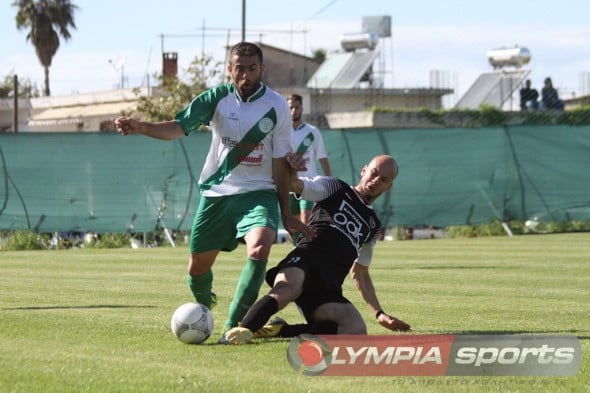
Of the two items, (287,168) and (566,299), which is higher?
(287,168)

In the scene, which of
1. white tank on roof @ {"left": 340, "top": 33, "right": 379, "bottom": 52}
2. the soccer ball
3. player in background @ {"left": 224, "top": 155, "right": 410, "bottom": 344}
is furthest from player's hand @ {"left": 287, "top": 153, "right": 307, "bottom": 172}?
white tank on roof @ {"left": 340, "top": 33, "right": 379, "bottom": 52}

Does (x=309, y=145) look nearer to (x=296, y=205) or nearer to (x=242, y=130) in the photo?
(x=296, y=205)

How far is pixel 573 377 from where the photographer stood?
7.14 m

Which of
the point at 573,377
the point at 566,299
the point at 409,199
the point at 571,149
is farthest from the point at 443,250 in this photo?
the point at 573,377

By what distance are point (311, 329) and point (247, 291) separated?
52cm

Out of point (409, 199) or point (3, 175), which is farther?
point (409, 199)

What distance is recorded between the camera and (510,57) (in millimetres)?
60625

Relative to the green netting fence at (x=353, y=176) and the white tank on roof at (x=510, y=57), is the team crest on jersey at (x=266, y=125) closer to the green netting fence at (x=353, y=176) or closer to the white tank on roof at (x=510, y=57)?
the green netting fence at (x=353, y=176)

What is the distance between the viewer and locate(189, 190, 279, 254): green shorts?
372 inches

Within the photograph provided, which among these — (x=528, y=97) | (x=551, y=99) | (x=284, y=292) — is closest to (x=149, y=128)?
(x=284, y=292)

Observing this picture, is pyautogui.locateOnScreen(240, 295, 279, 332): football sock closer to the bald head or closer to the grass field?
the grass field

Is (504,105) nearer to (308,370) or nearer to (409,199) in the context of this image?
(409,199)

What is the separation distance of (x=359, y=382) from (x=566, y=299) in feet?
20.7

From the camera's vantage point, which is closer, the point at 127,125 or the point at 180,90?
the point at 127,125
